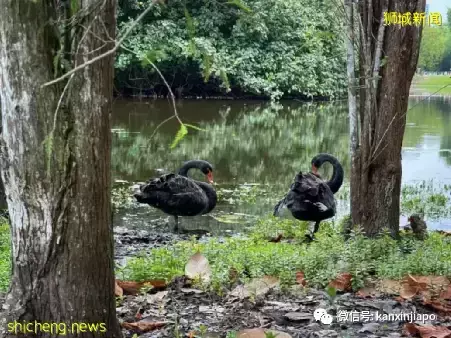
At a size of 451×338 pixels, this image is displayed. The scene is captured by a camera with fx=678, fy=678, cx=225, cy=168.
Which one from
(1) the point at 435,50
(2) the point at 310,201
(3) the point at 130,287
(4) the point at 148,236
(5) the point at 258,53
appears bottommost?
(4) the point at 148,236

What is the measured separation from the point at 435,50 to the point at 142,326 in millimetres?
46017

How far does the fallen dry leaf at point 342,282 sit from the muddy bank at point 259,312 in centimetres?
14

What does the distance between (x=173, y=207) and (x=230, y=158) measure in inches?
284

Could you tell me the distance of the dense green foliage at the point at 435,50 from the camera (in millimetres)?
42344

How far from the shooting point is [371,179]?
21.7 feet

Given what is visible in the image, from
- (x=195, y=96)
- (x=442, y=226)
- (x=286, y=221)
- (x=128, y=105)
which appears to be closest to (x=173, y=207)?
(x=286, y=221)

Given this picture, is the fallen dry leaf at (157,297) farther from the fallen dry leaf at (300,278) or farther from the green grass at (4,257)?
the green grass at (4,257)

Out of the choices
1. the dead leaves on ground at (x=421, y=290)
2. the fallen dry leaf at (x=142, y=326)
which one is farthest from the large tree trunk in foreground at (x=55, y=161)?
the dead leaves on ground at (x=421, y=290)

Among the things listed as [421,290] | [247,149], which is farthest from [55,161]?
[247,149]

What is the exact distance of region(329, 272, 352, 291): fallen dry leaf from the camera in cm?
452

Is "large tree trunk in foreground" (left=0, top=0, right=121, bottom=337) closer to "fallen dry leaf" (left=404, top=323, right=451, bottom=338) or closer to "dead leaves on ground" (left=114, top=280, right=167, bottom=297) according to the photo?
"dead leaves on ground" (left=114, top=280, right=167, bottom=297)

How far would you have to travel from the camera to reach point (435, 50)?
46344 millimetres

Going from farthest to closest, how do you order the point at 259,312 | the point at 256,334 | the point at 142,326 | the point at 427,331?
the point at 259,312 < the point at 142,326 < the point at 427,331 < the point at 256,334

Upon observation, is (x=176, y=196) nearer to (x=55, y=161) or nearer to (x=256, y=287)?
(x=256, y=287)
